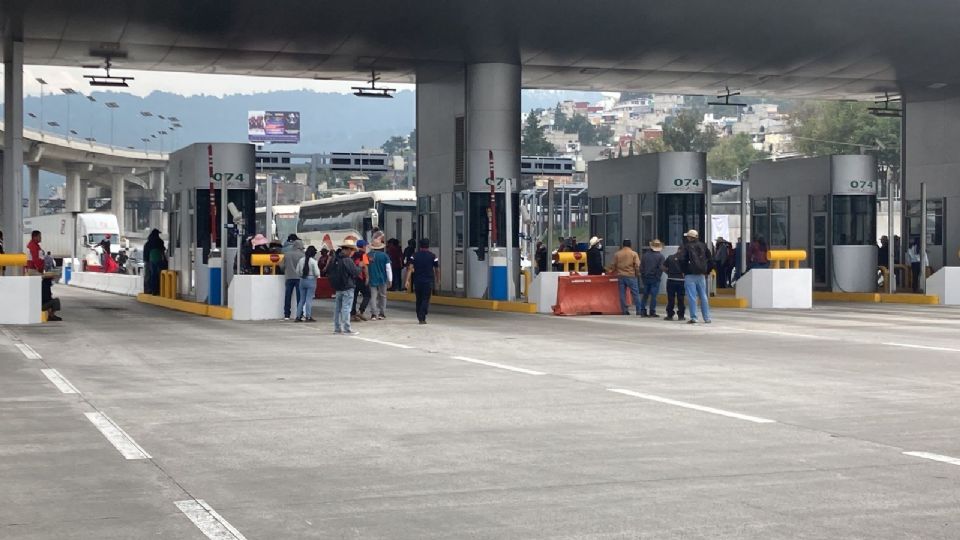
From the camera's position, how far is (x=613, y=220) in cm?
3694

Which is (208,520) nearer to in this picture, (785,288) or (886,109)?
(785,288)

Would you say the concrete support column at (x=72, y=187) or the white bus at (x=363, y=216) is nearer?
the white bus at (x=363, y=216)

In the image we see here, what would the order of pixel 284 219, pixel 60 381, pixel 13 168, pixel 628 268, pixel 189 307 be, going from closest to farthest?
1. pixel 60 381
2. pixel 628 268
3. pixel 13 168
4. pixel 189 307
5. pixel 284 219

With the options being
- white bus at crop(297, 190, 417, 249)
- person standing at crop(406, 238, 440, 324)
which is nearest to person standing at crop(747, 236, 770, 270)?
person standing at crop(406, 238, 440, 324)

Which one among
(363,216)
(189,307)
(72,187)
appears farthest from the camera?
(72,187)

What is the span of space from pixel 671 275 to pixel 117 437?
54.8 ft

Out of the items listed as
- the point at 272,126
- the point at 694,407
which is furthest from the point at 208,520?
the point at 272,126

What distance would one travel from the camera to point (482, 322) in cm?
2683

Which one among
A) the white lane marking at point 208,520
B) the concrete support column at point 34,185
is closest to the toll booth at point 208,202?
the white lane marking at point 208,520

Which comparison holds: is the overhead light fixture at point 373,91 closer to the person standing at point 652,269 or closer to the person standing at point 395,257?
the person standing at point 395,257

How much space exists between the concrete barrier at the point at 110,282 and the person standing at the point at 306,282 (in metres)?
17.9

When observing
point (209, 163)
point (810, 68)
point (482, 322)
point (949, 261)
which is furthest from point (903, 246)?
point (209, 163)

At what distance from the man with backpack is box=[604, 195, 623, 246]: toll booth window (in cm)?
1061

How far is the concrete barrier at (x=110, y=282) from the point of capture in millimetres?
45987
